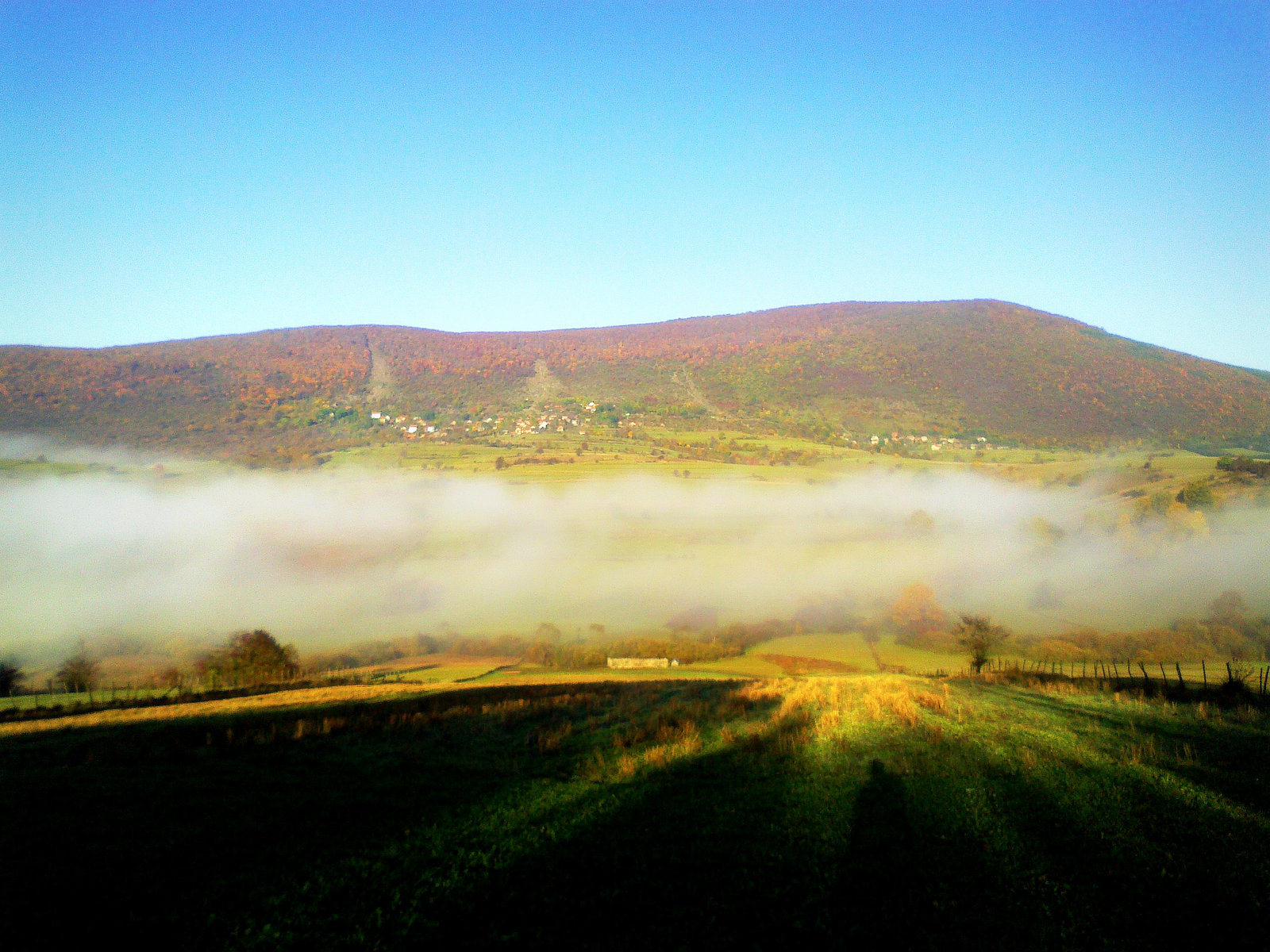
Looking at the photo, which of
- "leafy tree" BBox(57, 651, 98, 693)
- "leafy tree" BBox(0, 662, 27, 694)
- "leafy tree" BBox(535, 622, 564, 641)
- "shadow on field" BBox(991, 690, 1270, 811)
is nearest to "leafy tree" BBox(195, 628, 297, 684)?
"leafy tree" BBox(57, 651, 98, 693)

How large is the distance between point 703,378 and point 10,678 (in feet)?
409

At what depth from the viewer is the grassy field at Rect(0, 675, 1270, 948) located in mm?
5879

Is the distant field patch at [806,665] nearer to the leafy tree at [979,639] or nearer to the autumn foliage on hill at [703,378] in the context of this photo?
the leafy tree at [979,639]

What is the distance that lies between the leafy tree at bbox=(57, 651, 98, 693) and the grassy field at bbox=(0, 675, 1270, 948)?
35440mm

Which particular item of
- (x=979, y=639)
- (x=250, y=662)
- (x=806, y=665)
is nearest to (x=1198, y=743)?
(x=979, y=639)

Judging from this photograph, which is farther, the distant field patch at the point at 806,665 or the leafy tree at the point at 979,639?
the distant field patch at the point at 806,665

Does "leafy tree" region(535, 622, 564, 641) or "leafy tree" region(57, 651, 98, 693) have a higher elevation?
"leafy tree" region(57, 651, 98, 693)

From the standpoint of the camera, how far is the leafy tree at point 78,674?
40.7 meters

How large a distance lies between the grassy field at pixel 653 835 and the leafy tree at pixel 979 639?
101 feet

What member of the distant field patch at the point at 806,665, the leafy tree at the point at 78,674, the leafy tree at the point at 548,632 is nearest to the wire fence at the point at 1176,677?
the distant field patch at the point at 806,665

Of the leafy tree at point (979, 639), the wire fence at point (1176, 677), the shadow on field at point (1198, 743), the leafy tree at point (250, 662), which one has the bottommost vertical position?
the leafy tree at point (250, 662)

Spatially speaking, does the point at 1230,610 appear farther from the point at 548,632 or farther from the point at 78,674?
the point at 78,674

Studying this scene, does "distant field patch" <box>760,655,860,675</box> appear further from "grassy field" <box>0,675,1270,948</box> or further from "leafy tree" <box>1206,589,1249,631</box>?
"grassy field" <box>0,675,1270,948</box>

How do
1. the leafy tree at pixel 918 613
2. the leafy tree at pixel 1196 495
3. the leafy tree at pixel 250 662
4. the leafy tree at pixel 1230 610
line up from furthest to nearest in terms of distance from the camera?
1. the leafy tree at pixel 1196 495
2. the leafy tree at pixel 918 613
3. the leafy tree at pixel 1230 610
4. the leafy tree at pixel 250 662
